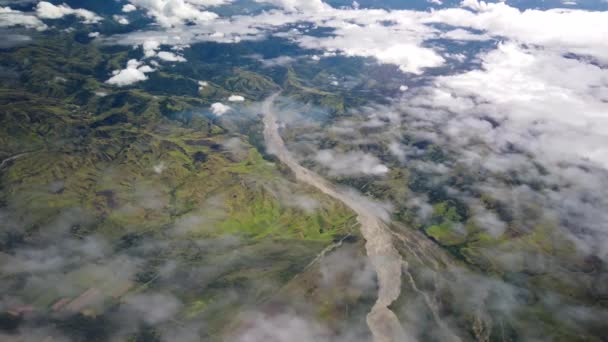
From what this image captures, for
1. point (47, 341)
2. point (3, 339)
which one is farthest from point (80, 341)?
point (3, 339)

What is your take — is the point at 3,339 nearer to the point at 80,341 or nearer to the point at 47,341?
the point at 47,341
